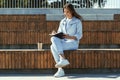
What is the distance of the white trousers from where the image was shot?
8172 mm

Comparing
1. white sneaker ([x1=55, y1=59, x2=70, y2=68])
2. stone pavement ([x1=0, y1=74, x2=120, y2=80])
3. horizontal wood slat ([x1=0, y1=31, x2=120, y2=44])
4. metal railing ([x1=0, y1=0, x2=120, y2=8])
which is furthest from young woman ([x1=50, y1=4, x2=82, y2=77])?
metal railing ([x1=0, y1=0, x2=120, y2=8])

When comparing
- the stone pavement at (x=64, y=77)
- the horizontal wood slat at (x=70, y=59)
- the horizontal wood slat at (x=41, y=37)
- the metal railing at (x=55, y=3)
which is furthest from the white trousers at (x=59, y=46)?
the metal railing at (x=55, y=3)

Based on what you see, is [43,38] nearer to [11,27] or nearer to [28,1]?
[11,27]

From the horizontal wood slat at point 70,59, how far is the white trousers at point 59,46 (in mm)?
122

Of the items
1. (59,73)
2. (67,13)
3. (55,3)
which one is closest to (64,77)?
(59,73)

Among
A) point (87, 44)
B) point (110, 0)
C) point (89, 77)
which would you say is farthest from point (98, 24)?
point (89, 77)

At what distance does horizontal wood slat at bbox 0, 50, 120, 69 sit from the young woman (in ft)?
0.64

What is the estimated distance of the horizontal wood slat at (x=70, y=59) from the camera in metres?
8.45

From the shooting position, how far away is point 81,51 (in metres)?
8.45

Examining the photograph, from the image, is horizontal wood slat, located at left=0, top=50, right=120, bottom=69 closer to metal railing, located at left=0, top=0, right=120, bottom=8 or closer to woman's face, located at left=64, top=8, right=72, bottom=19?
woman's face, located at left=64, top=8, right=72, bottom=19

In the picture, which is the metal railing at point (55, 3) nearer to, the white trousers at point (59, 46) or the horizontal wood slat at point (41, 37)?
the horizontal wood slat at point (41, 37)

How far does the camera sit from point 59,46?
8.20m

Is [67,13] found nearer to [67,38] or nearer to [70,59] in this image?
[67,38]

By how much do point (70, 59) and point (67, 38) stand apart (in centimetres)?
42
